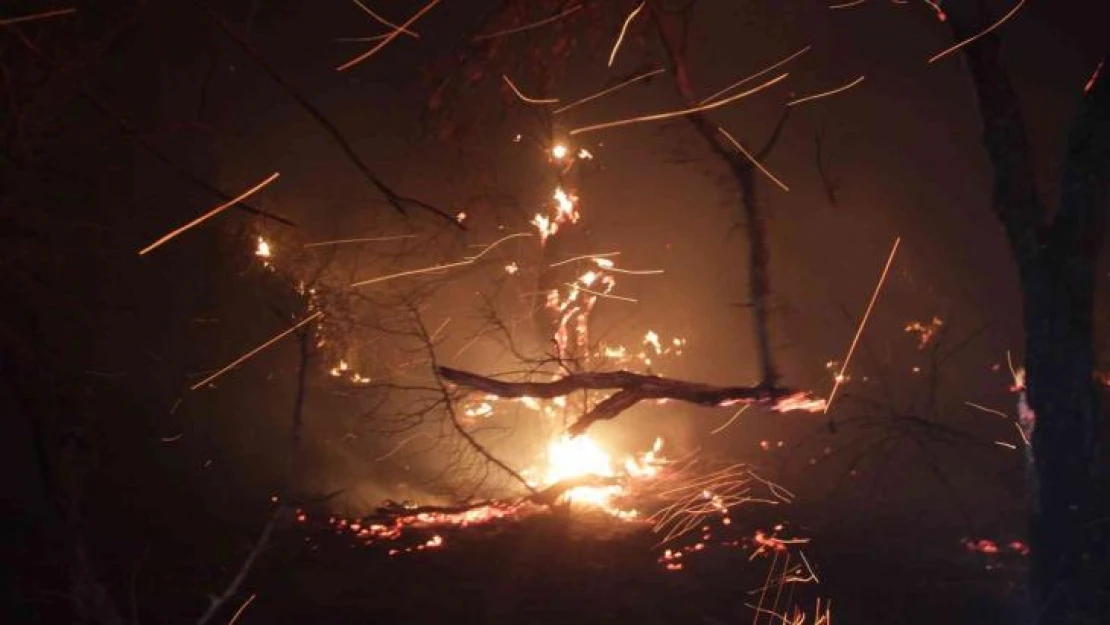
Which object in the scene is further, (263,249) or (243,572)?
(263,249)

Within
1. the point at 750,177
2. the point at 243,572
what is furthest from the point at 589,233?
the point at 243,572

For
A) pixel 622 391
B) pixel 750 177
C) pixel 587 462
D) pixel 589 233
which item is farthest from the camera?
pixel 589 233

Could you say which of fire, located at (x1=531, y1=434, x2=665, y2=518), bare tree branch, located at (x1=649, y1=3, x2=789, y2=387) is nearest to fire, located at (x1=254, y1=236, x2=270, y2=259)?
fire, located at (x1=531, y1=434, x2=665, y2=518)

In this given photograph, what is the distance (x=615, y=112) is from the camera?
12.7m

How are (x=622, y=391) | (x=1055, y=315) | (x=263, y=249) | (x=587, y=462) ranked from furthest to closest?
(x=587, y=462), (x=263, y=249), (x=1055, y=315), (x=622, y=391)

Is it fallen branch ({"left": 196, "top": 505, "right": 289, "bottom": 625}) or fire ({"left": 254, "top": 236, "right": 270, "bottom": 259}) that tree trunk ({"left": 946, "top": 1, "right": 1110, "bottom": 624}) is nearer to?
fallen branch ({"left": 196, "top": 505, "right": 289, "bottom": 625})

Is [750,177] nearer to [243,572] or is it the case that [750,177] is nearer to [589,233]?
[589,233]

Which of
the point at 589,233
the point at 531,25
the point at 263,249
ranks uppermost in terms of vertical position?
the point at 263,249

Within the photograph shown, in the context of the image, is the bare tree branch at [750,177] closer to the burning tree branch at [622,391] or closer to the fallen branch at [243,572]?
the burning tree branch at [622,391]

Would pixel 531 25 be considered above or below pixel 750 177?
above

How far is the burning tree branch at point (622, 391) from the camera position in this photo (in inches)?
231

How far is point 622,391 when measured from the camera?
6160mm

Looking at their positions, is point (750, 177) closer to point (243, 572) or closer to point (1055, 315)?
point (1055, 315)

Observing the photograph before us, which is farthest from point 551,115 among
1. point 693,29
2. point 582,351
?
point 582,351
